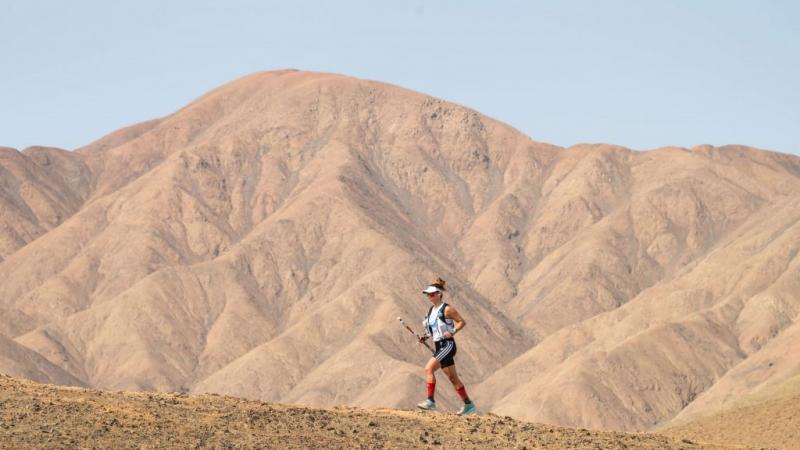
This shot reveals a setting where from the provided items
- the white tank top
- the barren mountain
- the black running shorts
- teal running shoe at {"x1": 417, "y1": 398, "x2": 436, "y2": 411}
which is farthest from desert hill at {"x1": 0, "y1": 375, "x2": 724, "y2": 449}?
the barren mountain

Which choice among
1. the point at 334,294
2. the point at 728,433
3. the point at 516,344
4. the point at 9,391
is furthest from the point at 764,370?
the point at 9,391

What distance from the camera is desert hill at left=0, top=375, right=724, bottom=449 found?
23.6 metres

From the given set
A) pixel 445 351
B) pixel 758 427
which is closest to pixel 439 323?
pixel 445 351

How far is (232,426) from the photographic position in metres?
24.8

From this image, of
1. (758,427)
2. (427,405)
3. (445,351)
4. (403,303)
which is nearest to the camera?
Result: (445,351)

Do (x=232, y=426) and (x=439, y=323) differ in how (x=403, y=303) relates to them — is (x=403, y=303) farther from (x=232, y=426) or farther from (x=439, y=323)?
(x=232, y=426)

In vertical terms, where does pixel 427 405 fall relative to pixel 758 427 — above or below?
above

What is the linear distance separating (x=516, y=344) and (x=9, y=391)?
146708 mm

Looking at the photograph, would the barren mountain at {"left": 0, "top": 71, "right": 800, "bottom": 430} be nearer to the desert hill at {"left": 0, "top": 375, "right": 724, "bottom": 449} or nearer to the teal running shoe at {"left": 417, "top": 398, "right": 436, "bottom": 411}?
the teal running shoe at {"left": 417, "top": 398, "right": 436, "bottom": 411}

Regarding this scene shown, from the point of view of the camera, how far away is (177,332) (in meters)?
171

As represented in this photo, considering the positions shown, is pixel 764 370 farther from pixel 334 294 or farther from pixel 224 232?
pixel 224 232

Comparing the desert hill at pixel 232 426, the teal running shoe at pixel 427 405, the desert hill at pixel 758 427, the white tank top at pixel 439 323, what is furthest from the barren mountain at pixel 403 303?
the white tank top at pixel 439 323

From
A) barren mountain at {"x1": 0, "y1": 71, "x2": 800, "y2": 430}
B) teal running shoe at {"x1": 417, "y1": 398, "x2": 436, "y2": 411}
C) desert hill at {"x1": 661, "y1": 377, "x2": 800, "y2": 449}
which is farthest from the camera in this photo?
barren mountain at {"x1": 0, "y1": 71, "x2": 800, "y2": 430}

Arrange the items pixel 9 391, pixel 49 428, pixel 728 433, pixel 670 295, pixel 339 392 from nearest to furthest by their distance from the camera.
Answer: pixel 49 428
pixel 9 391
pixel 728 433
pixel 339 392
pixel 670 295
